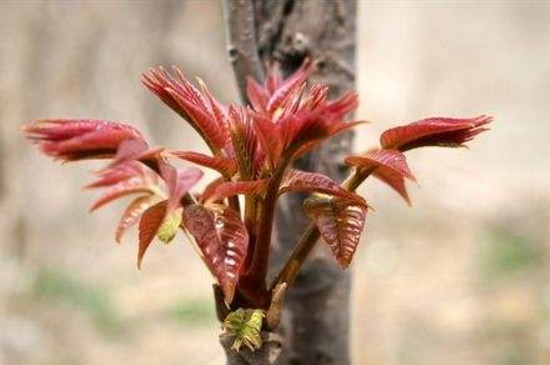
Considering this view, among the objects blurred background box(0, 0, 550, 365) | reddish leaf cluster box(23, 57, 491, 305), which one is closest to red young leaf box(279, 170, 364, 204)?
reddish leaf cluster box(23, 57, 491, 305)

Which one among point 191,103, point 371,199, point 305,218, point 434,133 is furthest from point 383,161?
point 371,199

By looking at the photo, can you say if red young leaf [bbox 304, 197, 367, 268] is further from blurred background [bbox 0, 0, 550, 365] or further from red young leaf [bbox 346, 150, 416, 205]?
blurred background [bbox 0, 0, 550, 365]

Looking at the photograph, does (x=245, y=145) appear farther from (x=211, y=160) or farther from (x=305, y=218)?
(x=305, y=218)

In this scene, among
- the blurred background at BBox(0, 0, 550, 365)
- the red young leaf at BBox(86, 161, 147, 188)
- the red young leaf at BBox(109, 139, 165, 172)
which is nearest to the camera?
the red young leaf at BBox(109, 139, 165, 172)

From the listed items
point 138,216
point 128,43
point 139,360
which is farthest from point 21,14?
point 138,216

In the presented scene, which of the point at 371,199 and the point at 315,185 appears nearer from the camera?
the point at 315,185

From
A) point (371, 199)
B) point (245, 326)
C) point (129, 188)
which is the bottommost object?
point (371, 199)

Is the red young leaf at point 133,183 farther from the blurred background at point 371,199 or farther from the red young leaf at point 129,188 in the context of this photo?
the blurred background at point 371,199
